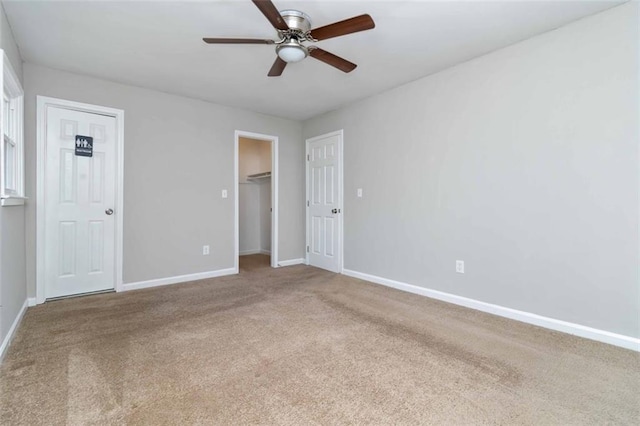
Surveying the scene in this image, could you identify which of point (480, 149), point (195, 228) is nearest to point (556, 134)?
point (480, 149)

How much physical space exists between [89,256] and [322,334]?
2851mm

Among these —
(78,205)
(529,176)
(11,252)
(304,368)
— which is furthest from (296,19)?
(78,205)

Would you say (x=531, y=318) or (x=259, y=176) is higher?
(x=259, y=176)

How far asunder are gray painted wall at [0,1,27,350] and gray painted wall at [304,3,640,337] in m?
3.46

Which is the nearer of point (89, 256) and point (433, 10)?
point (433, 10)

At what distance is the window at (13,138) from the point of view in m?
2.46

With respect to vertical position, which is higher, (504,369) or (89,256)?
(89,256)

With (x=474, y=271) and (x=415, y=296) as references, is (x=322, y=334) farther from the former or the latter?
(x=474, y=271)

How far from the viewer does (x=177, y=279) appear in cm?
385

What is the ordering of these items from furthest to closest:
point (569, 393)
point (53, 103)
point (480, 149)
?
point (53, 103), point (480, 149), point (569, 393)

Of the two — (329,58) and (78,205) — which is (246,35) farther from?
(78,205)

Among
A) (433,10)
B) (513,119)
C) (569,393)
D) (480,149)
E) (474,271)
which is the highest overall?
(433,10)

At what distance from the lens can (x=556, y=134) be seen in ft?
7.80

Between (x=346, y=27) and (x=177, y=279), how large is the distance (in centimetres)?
346
